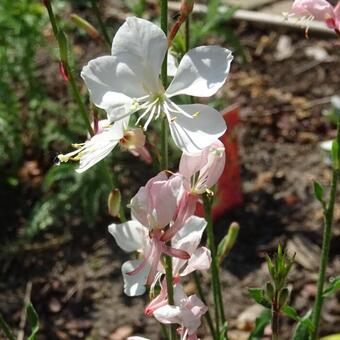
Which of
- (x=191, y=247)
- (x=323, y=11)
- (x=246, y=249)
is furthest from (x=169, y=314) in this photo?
(x=246, y=249)

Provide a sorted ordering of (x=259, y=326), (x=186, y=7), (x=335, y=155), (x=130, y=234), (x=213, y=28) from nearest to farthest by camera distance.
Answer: (x=186, y=7)
(x=130, y=234)
(x=335, y=155)
(x=259, y=326)
(x=213, y=28)

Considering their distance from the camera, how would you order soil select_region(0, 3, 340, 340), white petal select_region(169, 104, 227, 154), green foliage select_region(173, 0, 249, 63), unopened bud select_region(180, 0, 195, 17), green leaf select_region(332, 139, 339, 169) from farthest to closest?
1. green foliage select_region(173, 0, 249, 63)
2. soil select_region(0, 3, 340, 340)
3. green leaf select_region(332, 139, 339, 169)
4. unopened bud select_region(180, 0, 195, 17)
5. white petal select_region(169, 104, 227, 154)

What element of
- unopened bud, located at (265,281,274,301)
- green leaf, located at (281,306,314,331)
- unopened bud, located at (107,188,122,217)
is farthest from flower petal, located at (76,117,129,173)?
green leaf, located at (281,306,314,331)

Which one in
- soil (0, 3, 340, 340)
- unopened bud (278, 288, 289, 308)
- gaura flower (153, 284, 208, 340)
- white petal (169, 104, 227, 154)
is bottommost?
soil (0, 3, 340, 340)

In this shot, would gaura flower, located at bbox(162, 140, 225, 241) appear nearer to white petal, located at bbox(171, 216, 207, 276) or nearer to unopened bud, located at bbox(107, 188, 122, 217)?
white petal, located at bbox(171, 216, 207, 276)

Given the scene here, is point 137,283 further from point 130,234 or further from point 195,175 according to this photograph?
point 195,175

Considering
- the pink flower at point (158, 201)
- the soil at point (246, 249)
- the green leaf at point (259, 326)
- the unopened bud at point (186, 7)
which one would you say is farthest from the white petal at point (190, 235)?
the soil at point (246, 249)

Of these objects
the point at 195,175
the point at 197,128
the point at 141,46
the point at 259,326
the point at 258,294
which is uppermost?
the point at 141,46

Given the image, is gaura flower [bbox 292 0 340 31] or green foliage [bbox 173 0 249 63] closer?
gaura flower [bbox 292 0 340 31]

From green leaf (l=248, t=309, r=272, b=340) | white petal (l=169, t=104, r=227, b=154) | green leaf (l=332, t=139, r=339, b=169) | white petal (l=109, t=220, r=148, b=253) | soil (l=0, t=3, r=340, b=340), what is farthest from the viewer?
soil (l=0, t=3, r=340, b=340)
